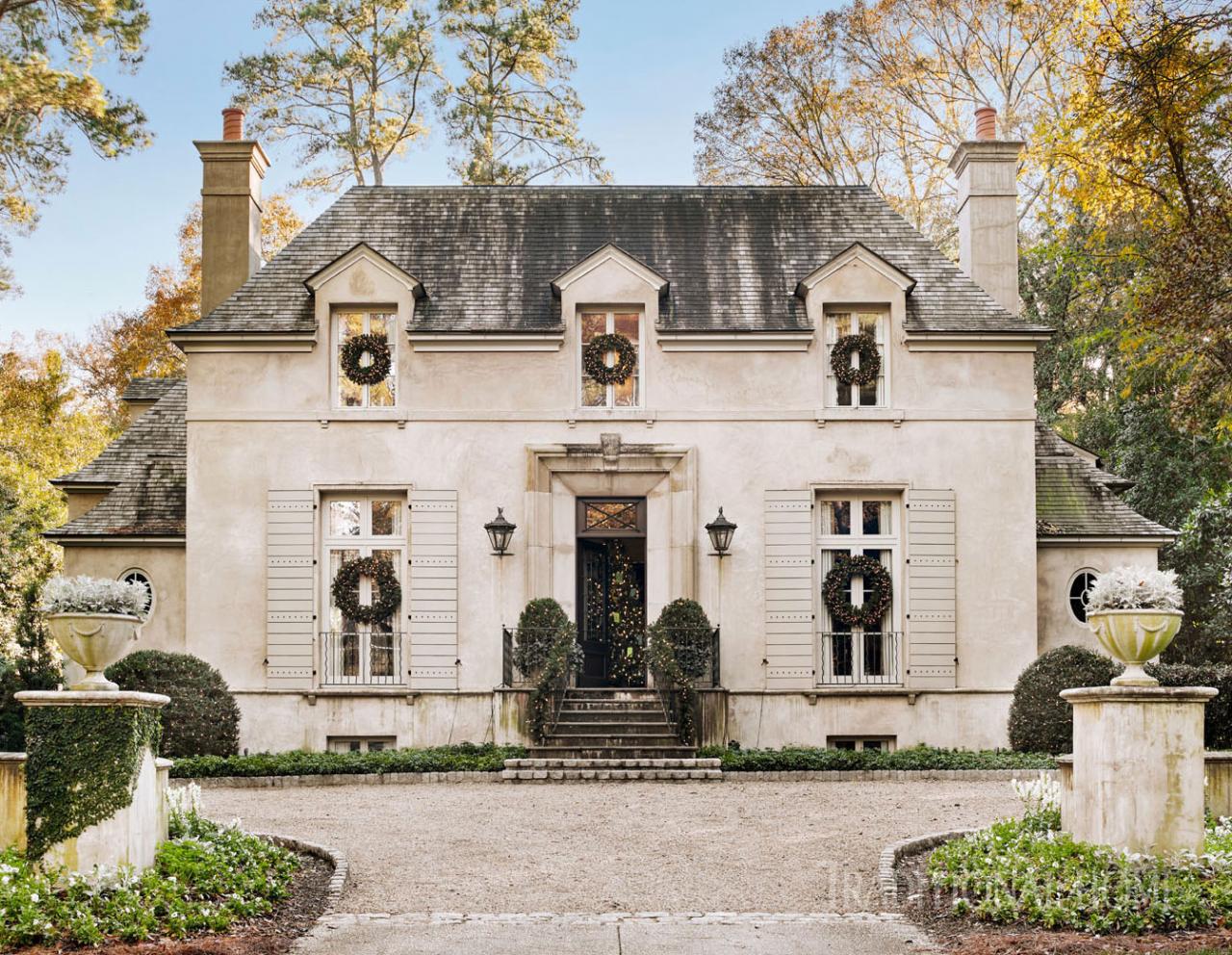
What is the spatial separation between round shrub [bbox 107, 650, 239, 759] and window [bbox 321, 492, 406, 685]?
6.67 ft

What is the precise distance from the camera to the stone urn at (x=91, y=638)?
9.66 metres

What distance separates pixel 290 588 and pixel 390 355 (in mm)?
3655

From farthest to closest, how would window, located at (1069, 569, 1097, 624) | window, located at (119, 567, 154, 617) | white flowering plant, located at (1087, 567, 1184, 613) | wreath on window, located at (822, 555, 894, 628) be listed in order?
window, located at (1069, 569, 1097, 624) → window, located at (119, 567, 154, 617) → wreath on window, located at (822, 555, 894, 628) → white flowering plant, located at (1087, 567, 1184, 613)

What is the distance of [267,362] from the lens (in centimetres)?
2131

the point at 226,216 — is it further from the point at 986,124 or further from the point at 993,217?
the point at 986,124

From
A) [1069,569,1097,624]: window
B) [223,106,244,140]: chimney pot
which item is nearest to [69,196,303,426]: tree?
[223,106,244,140]: chimney pot

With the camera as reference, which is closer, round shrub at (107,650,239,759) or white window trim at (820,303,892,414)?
round shrub at (107,650,239,759)

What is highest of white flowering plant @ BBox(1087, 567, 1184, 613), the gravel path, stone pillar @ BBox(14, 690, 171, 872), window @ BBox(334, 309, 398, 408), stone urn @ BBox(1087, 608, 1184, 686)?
window @ BBox(334, 309, 398, 408)

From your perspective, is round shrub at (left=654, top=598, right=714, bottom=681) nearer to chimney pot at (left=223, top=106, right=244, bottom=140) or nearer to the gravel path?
the gravel path

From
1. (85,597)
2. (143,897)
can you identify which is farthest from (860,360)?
(143,897)

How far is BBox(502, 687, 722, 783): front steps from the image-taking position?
1739 cm

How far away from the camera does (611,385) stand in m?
21.4

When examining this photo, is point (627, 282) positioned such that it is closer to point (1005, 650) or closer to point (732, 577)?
point (732, 577)

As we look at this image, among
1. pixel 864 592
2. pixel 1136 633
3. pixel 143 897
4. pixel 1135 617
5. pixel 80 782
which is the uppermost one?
pixel 864 592
